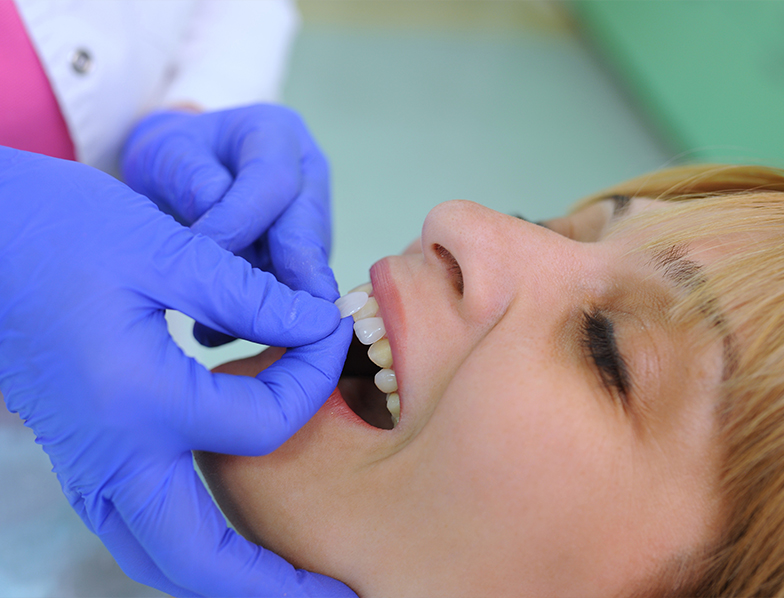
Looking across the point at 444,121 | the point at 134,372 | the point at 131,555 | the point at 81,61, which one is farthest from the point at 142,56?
the point at 444,121

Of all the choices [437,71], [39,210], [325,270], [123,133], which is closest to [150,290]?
[39,210]

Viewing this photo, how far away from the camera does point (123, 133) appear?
141cm

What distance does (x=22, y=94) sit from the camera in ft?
3.52

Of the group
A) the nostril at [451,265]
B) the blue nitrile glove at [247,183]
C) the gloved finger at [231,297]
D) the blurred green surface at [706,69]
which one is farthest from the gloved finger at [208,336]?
the blurred green surface at [706,69]

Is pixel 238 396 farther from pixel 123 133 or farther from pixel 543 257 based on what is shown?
pixel 123 133

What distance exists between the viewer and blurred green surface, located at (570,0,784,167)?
89.1 inches

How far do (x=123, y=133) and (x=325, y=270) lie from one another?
0.79 m

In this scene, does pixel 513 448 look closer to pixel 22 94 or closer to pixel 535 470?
pixel 535 470

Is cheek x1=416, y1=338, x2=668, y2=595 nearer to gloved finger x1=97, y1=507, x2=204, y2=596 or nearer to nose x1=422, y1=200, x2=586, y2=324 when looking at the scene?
nose x1=422, y1=200, x2=586, y2=324

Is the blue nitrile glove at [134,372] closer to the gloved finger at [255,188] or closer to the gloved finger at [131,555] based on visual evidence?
the gloved finger at [131,555]

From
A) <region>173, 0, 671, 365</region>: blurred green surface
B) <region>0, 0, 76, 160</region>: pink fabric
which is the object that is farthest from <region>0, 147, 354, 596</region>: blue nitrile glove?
<region>173, 0, 671, 365</region>: blurred green surface

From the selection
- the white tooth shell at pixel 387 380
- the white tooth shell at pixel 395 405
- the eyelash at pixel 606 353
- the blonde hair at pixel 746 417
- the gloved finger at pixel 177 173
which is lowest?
the blonde hair at pixel 746 417

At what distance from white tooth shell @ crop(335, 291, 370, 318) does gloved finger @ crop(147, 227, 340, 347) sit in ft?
0.12

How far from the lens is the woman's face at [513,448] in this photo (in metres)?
0.70
